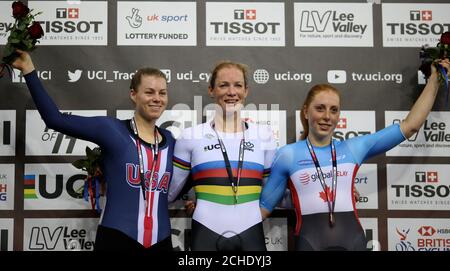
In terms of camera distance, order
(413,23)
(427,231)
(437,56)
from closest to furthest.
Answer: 1. (437,56)
2. (427,231)
3. (413,23)

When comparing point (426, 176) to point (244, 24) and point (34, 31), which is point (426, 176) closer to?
point (244, 24)

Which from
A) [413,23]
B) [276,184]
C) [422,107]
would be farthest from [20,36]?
[413,23]

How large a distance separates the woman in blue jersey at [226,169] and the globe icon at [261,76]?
386 mm

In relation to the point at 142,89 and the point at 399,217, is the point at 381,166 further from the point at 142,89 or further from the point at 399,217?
the point at 142,89

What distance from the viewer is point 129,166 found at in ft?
9.19

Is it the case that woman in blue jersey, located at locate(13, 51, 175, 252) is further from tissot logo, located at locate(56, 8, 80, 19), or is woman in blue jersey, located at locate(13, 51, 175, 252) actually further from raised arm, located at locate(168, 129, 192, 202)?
tissot logo, located at locate(56, 8, 80, 19)

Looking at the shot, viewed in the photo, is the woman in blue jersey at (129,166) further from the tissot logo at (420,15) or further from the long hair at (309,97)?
the tissot logo at (420,15)

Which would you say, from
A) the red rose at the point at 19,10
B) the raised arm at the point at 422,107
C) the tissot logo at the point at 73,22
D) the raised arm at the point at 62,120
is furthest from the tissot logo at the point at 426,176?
the red rose at the point at 19,10

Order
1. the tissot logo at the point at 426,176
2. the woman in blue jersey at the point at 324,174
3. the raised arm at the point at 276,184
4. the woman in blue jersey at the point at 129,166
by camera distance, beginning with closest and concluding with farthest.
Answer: the woman in blue jersey at the point at 129,166 → the woman in blue jersey at the point at 324,174 → the raised arm at the point at 276,184 → the tissot logo at the point at 426,176

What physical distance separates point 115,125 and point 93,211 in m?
0.79

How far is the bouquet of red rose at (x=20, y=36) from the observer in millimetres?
2900

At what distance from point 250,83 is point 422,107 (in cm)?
112

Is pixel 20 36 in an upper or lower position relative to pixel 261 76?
upper

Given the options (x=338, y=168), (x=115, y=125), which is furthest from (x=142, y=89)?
(x=338, y=168)
